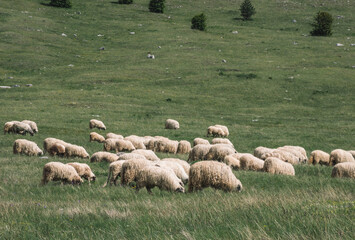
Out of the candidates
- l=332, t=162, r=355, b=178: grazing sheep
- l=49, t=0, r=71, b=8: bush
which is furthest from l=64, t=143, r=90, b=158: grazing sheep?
l=49, t=0, r=71, b=8: bush

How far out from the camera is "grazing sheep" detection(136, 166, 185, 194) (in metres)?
9.50

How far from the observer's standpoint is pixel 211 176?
9719 mm

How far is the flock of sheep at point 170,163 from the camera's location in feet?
31.7

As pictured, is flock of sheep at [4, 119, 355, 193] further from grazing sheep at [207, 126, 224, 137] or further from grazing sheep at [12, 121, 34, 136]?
grazing sheep at [207, 126, 224, 137]

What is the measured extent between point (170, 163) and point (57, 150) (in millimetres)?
7549

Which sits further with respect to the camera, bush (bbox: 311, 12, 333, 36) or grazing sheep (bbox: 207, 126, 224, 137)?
bush (bbox: 311, 12, 333, 36)

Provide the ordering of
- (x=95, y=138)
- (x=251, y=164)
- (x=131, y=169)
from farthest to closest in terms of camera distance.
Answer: (x=95, y=138)
(x=251, y=164)
(x=131, y=169)

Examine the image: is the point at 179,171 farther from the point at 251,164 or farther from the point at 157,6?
the point at 157,6

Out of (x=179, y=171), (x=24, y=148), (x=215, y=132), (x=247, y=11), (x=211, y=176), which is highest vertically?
(x=247, y=11)

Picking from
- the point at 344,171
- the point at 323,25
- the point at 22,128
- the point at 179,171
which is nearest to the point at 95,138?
the point at 22,128

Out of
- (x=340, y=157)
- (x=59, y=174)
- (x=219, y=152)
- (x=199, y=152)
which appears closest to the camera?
(x=59, y=174)

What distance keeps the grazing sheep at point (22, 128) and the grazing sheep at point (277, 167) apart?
15.1m

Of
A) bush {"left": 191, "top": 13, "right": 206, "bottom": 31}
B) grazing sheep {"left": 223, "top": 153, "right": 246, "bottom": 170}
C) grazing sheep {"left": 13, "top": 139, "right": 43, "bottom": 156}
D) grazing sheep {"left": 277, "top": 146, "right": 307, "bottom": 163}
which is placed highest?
bush {"left": 191, "top": 13, "right": 206, "bottom": 31}

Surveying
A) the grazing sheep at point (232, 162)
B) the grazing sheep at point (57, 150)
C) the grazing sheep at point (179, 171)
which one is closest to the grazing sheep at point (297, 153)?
the grazing sheep at point (232, 162)
